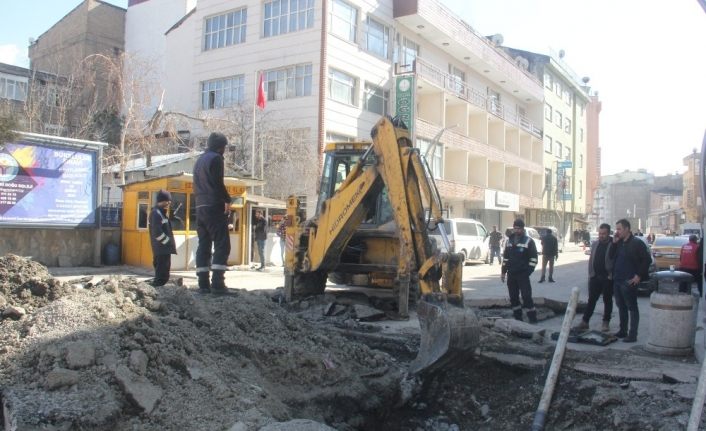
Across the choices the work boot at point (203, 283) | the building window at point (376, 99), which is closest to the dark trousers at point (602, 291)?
the work boot at point (203, 283)

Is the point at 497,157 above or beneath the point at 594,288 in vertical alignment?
above

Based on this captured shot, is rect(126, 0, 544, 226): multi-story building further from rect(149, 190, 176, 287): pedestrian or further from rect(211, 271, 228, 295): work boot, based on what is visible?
rect(211, 271, 228, 295): work boot

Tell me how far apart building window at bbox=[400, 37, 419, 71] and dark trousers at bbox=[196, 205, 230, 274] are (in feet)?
84.2

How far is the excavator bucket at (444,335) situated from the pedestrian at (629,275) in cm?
378

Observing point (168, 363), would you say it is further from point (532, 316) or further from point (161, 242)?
point (532, 316)

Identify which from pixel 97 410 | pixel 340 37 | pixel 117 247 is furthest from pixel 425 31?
pixel 97 410

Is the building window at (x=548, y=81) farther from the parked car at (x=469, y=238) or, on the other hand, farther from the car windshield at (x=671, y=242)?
the car windshield at (x=671, y=242)

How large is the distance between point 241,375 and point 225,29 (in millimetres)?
27574

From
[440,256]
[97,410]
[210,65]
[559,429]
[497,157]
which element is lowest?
[559,429]

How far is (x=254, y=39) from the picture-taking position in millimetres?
28484

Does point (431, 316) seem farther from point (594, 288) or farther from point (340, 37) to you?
point (340, 37)

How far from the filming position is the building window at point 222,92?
94.9 ft

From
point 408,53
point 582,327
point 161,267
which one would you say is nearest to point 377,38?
point 408,53

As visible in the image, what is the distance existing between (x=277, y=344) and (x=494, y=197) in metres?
36.5
